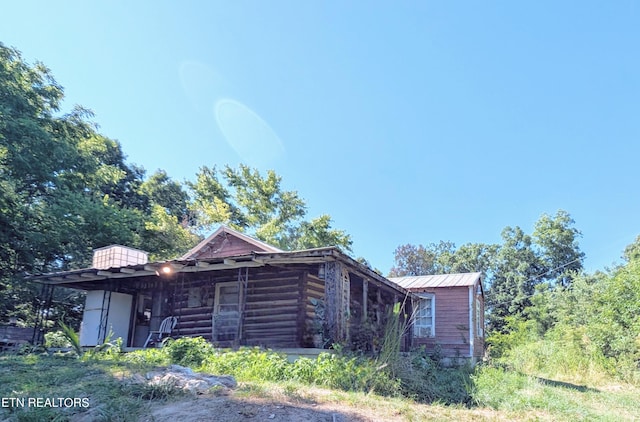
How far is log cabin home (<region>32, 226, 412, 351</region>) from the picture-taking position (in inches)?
420

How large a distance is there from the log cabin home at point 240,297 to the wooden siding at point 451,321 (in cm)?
244

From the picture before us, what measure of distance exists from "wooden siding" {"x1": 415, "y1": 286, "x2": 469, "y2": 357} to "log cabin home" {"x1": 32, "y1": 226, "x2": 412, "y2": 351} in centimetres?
244

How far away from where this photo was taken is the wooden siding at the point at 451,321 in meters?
17.3

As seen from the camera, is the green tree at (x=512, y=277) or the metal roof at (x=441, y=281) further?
the green tree at (x=512, y=277)

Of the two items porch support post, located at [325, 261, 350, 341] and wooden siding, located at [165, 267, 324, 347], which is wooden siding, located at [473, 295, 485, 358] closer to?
wooden siding, located at [165, 267, 324, 347]

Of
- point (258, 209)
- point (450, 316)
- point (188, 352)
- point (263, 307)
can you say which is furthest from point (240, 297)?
point (258, 209)

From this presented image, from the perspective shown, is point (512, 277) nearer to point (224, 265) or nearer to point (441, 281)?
point (441, 281)

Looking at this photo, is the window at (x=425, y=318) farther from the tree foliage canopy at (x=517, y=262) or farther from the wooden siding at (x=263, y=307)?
the tree foliage canopy at (x=517, y=262)

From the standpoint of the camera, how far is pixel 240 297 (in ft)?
38.5

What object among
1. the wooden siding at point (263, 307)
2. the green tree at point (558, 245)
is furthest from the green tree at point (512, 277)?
the wooden siding at point (263, 307)

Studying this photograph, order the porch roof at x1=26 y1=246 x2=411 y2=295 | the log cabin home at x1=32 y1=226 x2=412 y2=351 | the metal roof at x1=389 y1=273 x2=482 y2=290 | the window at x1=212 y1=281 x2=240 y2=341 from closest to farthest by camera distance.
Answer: the porch roof at x1=26 y1=246 x2=411 y2=295, the log cabin home at x1=32 y1=226 x2=412 y2=351, the window at x1=212 y1=281 x2=240 y2=341, the metal roof at x1=389 y1=273 x2=482 y2=290

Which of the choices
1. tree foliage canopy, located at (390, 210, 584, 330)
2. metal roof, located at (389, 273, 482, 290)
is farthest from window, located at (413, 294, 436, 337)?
tree foliage canopy, located at (390, 210, 584, 330)

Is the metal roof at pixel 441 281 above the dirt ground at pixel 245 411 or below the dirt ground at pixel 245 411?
above

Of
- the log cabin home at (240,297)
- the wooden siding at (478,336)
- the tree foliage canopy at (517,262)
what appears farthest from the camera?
the tree foliage canopy at (517,262)
